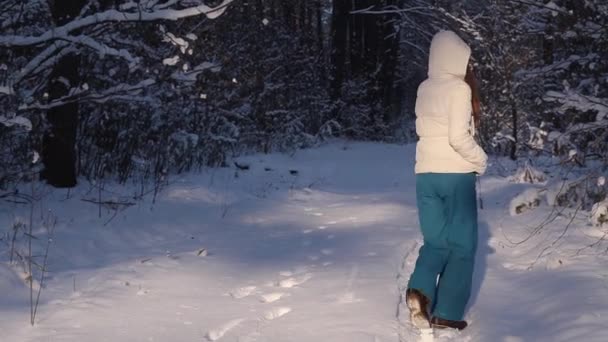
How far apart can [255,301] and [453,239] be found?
148 cm

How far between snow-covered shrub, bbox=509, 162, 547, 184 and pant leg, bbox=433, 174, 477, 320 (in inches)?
216

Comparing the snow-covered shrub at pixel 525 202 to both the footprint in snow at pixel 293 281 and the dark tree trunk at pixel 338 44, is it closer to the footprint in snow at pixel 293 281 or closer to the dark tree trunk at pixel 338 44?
the footprint in snow at pixel 293 281

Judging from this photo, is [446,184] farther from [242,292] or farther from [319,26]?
[319,26]

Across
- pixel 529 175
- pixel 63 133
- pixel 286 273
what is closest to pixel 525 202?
pixel 529 175

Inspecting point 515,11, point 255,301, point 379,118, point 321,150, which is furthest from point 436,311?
point 379,118

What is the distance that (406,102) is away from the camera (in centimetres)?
4431

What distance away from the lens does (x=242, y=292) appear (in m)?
5.37

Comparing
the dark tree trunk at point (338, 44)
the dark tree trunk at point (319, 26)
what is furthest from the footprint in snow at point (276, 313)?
the dark tree trunk at point (319, 26)

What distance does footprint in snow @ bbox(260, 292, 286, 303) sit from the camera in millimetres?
5160

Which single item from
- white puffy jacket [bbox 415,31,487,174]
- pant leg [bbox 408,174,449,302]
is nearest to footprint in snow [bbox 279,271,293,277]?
pant leg [bbox 408,174,449,302]

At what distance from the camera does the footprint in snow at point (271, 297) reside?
5.16 m

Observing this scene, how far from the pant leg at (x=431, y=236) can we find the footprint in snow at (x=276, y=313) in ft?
2.81

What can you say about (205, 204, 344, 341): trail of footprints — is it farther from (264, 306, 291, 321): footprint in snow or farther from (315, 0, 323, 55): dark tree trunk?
(315, 0, 323, 55): dark tree trunk

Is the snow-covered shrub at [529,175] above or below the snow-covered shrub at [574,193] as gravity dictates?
below
